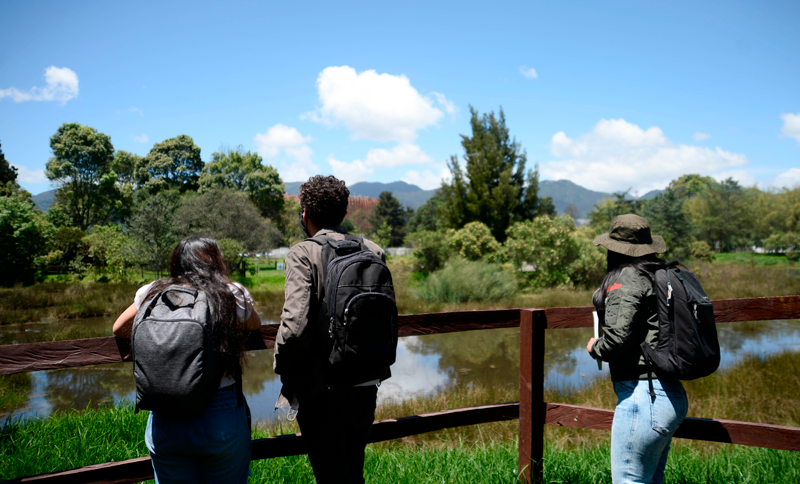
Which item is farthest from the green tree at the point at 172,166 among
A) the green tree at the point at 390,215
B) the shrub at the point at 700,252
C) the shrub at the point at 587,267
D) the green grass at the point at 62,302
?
the shrub at the point at 700,252

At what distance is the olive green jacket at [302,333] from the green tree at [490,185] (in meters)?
25.2

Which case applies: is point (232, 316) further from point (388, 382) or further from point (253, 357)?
point (253, 357)

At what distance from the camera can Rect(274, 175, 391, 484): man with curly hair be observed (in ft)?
5.39

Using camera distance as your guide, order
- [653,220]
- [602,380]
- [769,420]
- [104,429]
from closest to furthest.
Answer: [104,429], [769,420], [602,380], [653,220]

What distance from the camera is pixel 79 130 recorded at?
38.9 meters

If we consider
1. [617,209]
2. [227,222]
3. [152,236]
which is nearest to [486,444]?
[152,236]

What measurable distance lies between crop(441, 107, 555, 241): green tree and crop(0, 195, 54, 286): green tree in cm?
1986

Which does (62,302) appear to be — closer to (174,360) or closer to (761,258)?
(174,360)

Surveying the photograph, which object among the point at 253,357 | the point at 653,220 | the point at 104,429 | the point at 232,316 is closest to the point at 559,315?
the point at 232,316

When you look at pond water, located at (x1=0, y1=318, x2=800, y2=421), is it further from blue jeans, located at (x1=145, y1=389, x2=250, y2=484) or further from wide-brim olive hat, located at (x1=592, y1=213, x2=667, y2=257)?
wide-brim olive hat, located at (x1=592, y1=213, x2=667, y2=257)

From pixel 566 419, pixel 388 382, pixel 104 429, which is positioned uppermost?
pixel 566 419

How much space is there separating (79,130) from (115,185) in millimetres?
5059

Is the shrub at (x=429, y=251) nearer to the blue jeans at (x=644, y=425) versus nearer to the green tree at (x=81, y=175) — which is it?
the blue jeans at (x=644, y=425)

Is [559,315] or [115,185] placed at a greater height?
[115,185]
